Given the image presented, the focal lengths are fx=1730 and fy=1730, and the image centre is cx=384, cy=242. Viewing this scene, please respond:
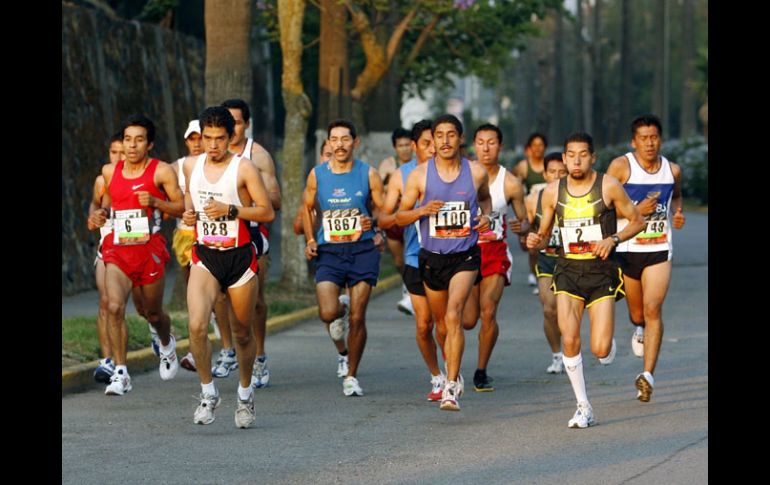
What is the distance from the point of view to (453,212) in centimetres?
1177

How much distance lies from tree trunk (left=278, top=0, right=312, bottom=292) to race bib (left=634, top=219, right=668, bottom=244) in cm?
849

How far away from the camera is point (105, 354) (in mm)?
12641

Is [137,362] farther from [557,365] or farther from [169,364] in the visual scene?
[557,365]

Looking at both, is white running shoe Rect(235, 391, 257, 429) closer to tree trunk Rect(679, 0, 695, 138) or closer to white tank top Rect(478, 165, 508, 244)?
white tank top Rect(478, 165, 508, 244)

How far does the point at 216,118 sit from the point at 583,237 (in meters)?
2.50

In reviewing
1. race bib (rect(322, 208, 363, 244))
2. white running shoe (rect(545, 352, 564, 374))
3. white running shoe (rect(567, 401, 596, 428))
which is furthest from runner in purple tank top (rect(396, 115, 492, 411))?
white running shoe (rect(545, 352, 564, 374))

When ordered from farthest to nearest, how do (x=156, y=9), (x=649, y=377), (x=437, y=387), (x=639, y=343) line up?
(x=156, y=9), (x=639, y=343), (x=437, y=387), (x=649, y=377)

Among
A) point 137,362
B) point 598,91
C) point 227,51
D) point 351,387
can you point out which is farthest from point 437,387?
point 598,91

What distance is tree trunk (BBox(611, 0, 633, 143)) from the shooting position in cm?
6359

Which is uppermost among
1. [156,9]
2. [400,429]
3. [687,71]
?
[687,71]

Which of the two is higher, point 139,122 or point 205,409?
point 139,122
